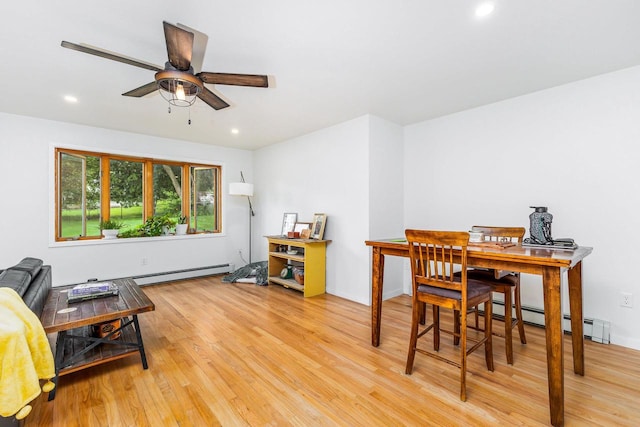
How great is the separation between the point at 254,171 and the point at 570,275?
4972mm

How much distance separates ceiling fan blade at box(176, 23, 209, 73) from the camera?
1974mm

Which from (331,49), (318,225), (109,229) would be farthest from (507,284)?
(109,229)

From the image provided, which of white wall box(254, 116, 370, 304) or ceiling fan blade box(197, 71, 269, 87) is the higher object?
ceiling fan blade box(197, 71, 269, 87)

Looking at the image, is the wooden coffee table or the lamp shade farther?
the lamp shade

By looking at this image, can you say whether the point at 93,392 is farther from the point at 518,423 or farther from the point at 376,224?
the point at 376,224

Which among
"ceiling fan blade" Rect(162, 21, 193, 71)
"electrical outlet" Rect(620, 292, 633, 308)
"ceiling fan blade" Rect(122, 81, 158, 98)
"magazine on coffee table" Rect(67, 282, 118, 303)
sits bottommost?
"electrical outlet" Rect(620, 292, 633, 308)

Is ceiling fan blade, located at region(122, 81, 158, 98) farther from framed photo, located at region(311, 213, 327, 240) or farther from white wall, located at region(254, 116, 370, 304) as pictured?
framed photo, located at region(311, 213, 327, 240)

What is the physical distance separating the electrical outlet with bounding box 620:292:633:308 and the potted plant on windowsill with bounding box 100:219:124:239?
19.4ft

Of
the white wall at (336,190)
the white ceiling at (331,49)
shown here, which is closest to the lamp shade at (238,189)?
the white wall at (336,190)

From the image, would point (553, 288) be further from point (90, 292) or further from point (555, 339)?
point (90, 292)

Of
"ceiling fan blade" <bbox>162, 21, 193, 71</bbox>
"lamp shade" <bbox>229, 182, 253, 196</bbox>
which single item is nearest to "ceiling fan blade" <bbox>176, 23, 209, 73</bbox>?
"ceiling fan blade" <bbox>162, 21, 193, 71</bbox>

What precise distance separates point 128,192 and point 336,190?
3.22m

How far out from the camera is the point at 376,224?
3756 mm

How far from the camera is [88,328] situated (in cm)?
253
